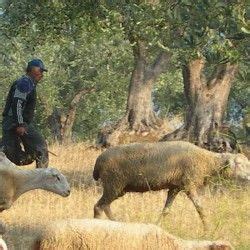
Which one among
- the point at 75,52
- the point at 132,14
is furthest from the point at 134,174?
the point at 75,52

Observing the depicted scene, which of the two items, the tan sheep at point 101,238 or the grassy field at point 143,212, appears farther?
the grassy field at point 143,212

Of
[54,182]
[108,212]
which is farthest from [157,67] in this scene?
[54,182]

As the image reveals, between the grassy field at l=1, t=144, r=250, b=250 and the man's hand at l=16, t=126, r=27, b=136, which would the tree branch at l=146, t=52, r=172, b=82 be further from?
the man's hand at l=16, t=126, r=27, b=136

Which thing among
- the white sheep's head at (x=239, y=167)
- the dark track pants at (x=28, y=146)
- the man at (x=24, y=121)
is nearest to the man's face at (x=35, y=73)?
the man at (x=24, y=121)

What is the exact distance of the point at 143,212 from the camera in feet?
33.0

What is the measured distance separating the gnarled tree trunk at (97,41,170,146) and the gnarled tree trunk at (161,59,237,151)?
154 inches

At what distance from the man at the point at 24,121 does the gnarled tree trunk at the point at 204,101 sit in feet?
22.4

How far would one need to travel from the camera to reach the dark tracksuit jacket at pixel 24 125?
1082cm

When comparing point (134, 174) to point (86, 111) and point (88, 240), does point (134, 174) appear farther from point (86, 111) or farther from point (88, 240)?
point (86, 111)

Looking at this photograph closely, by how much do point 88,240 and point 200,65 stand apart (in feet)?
40.8

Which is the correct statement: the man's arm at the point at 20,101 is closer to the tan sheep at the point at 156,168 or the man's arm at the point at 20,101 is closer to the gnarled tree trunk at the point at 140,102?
the tan sheep at the point at 156,168

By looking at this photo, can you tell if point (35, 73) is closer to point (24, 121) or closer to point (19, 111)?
point (19, 111)

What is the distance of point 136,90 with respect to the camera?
74.4 ft

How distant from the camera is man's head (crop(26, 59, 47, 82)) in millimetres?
10633
